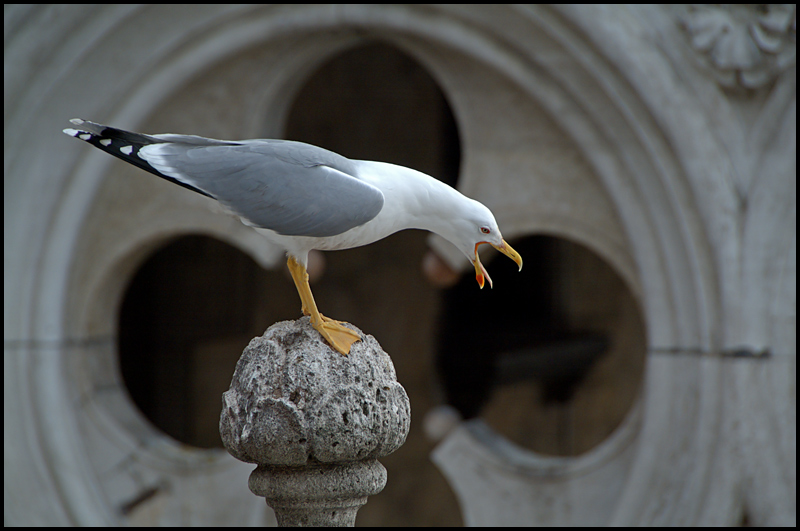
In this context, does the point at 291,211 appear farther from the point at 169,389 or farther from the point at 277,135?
the point at 169,389

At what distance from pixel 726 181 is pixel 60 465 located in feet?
9.93

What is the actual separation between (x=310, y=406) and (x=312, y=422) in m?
0.03

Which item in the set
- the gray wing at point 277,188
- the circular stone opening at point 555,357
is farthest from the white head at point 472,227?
the circular stone opening at point 555,357

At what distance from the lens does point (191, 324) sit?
536cm

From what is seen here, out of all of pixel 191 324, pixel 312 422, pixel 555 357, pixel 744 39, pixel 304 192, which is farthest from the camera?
pixel 191 324

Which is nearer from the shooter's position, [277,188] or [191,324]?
[277,188]

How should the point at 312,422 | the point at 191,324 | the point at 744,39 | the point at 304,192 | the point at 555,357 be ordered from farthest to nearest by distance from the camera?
1. the point at 191,324
2. the point at 555,357
3. the point at 744,39
4. the point at 304,192
5. the point at 312,422

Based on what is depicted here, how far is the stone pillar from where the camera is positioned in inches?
55.8

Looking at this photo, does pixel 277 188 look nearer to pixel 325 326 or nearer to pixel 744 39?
pixel 325 326

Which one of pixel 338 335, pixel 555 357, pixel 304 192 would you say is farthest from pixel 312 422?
pixel 555 357

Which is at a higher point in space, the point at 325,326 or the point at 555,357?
the point at 325,326

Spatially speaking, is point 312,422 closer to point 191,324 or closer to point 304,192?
point 304,192

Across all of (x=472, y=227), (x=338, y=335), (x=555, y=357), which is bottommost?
(x=555, y=357)

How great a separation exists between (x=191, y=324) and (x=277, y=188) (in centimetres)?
405
